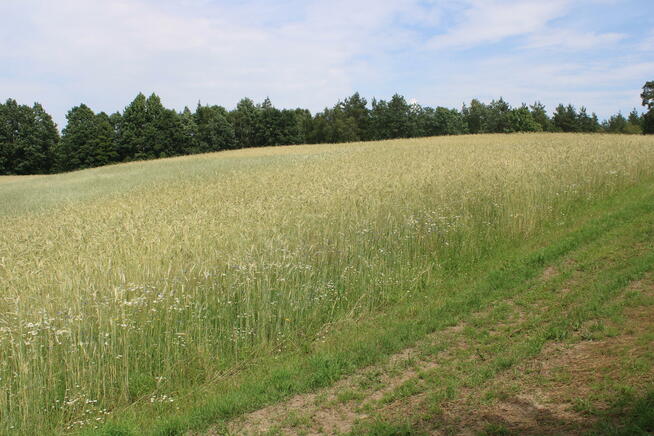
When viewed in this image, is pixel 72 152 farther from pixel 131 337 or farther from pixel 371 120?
pixel 131 337

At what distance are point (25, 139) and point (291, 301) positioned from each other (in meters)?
76.4

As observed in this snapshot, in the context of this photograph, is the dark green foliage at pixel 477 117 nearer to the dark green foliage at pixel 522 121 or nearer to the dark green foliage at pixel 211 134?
the dark green foliage at pixel 522 121

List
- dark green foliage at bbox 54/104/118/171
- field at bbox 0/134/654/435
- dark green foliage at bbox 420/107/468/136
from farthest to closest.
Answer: dark green foliage at bbox 420/107/468/136, dark green foliage at bbox 54/104/118/171, field at bbox 0/134/654/435

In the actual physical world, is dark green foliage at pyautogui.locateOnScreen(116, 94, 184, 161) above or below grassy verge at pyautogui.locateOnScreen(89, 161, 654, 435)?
above

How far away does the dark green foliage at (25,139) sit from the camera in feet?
224

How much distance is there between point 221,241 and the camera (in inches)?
319

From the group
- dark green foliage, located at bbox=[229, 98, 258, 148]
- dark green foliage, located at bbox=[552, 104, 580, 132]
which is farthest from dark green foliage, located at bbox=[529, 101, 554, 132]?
dark green foliage, located at bbox=[229, 98, 258, 148]

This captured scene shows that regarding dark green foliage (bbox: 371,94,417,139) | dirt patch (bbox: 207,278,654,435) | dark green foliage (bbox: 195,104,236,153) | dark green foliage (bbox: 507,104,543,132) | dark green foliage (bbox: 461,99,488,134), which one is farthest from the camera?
dark green foliage (bbox: 461,99,488,134)

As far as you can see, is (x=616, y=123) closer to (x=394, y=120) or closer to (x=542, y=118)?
(x=542, y=118)

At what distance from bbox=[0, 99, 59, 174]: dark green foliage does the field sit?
6766 centimetres

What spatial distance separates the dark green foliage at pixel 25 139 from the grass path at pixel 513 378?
252 feet

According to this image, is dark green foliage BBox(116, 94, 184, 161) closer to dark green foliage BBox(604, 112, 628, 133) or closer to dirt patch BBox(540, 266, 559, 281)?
dirt patch BBox(540, 266, 559, 281)

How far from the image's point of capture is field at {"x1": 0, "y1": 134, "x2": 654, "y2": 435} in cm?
520

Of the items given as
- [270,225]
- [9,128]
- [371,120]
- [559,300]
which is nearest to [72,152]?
[9,128]
